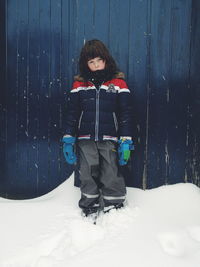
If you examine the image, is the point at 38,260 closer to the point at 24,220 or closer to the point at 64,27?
the point at 24,220

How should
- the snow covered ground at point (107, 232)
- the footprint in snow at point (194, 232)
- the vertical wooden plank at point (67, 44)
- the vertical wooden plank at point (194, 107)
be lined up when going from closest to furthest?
the snow covered ground at point (107, 232) < the footprint in snow at point (194, 232) < the vertical wooden plank at point (194, 107) < the vertical wooden plank at point (67, 44)

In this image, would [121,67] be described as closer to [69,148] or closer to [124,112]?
[124,112]

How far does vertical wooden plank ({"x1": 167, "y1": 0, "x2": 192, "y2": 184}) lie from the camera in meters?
2.72

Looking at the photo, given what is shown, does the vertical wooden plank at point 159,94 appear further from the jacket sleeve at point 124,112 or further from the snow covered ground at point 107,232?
the jacket sleeve at point 124,112

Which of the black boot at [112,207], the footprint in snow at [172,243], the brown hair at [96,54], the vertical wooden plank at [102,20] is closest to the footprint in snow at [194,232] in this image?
the footprint in snow at [172,243]

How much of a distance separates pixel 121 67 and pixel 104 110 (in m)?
0.58

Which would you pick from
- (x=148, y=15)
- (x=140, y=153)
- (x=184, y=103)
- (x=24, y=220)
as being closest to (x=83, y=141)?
(x=140, y=153)

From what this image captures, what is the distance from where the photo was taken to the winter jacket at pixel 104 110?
245 centimetres

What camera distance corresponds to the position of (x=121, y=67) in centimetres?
279

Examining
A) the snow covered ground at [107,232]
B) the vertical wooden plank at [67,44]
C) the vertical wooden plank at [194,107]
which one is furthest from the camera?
the vertical wooden plank at [67,44]

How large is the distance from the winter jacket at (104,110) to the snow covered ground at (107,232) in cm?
67

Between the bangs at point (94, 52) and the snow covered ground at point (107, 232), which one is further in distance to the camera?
the bangs at point (94, 52)

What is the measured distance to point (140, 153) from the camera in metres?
2.85

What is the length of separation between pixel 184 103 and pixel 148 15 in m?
0.90
